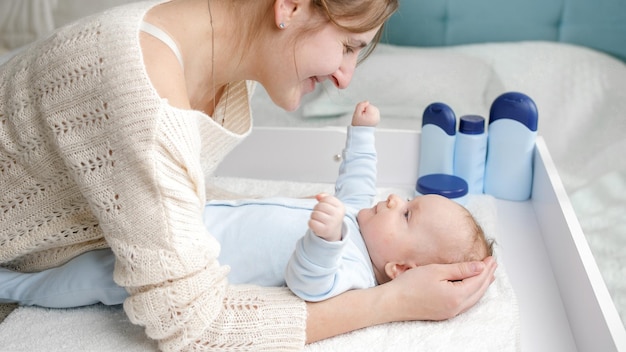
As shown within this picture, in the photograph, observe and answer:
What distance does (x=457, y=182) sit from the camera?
1.63m

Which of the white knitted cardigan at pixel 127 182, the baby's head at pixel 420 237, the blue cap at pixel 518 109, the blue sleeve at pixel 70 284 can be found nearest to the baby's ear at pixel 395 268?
the baby's head at pixel 420 237

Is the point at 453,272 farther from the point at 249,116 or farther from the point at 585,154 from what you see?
the point at 585,154

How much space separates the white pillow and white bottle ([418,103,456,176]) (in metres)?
0.37

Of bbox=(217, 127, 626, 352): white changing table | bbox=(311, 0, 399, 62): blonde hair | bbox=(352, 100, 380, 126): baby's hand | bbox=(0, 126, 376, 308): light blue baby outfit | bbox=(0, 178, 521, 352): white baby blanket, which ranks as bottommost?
bbox=(217, 127, 626, 352): white changing table

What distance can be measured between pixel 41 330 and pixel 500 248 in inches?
35.1

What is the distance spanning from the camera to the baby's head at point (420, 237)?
1256 millimetres

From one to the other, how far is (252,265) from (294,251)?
0.13 meters

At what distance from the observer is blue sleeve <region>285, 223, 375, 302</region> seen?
3.45ft

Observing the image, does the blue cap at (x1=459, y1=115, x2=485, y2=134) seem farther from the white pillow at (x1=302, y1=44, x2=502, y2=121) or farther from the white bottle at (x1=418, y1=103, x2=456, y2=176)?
the white pillow at (x1=302, y1=44, x2=502, y2=121)

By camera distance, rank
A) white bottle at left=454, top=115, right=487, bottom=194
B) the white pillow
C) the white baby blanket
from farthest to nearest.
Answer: the white pillow < white bottle at left=454, top=115, right=487, bottom=194 < the white baby blanket

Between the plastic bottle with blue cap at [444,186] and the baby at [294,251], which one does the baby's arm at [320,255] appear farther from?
the plastic bottle with blue cap at [444,186]

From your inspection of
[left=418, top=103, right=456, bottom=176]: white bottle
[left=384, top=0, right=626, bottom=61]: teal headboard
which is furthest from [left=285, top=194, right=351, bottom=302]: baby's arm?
[left=384, top=0, right=626, bottom=61]: teal headboard

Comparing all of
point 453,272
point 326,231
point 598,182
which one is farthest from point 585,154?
point 326,231

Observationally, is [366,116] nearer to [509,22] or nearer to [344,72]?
[344,72]
